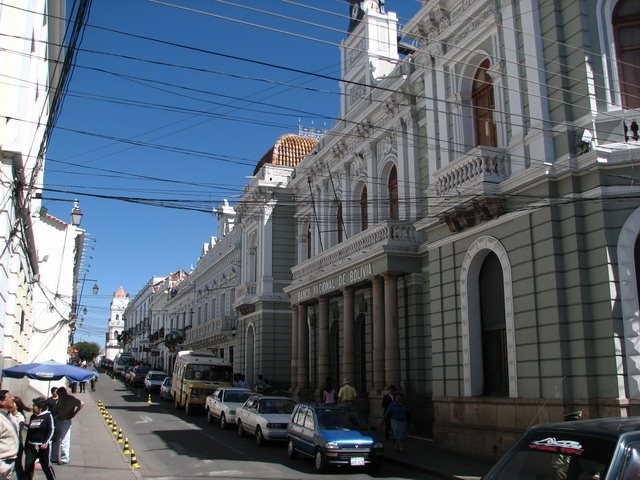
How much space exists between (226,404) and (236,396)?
0.95 m

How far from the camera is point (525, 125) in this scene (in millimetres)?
15266

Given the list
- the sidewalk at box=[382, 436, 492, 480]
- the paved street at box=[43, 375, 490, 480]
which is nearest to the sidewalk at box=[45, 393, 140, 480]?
the paved street at box=[43, 375, 490, 480]

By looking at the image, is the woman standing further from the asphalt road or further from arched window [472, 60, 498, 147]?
arched window [472, 60, 498, 147]

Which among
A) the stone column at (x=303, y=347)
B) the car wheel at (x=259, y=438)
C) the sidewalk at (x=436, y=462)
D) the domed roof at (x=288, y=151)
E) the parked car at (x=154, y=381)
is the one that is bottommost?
the sidewalk at (x=436, y=462)

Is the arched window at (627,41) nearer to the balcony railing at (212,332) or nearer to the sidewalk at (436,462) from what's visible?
the sidewalk at (436,462)

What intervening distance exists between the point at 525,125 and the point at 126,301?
147m

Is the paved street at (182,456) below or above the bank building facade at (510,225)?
below

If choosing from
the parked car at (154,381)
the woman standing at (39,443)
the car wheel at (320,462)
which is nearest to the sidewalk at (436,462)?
the car wheel at (320,462)

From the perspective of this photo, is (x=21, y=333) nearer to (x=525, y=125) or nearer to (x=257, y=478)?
(x=257, y=478)

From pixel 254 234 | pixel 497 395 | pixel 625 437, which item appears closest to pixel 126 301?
pixel 254 234

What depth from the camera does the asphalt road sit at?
13977 mm

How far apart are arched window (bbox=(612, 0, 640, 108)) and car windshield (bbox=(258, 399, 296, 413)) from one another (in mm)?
12253

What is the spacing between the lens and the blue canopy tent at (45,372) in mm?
15938

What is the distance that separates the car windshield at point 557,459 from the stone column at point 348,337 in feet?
59.8
